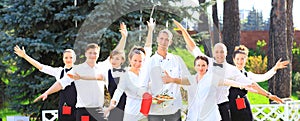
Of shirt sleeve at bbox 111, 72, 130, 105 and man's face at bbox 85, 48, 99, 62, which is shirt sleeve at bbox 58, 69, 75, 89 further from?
shirt sleeve at bbox 111, 72, 130, 105

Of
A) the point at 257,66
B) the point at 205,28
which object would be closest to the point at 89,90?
the point at 205,28

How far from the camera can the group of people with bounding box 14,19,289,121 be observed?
475 cm

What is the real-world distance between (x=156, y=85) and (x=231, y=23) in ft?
20.0

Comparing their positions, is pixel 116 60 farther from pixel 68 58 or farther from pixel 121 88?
pixel 68 58

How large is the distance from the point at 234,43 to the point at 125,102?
5.90 m

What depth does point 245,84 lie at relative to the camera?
512 centimetres

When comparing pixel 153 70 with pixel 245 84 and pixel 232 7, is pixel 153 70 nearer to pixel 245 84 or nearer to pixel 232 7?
pixel 245 84

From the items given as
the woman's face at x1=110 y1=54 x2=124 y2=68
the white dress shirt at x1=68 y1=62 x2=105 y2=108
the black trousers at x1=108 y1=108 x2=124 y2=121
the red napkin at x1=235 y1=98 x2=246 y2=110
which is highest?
the woman's face at x1=110 y1=54 x2=124 y2=68

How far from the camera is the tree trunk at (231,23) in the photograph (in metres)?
10.6

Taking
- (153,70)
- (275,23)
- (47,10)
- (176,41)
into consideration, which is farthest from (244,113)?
(275,23)

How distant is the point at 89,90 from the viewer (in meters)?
4.95

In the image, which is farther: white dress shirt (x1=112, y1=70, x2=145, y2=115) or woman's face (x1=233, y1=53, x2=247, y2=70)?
woman's face (x1=233, y1=53, x2=247, y2=70)

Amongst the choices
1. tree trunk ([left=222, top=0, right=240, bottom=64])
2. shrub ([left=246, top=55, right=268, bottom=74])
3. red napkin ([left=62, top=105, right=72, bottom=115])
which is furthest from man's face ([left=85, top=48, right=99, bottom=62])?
shrub ([left=246, top=55, right=268, bottom=74])

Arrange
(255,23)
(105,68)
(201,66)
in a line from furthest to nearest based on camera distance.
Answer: (255,23) < (105,68) < (201,66)
